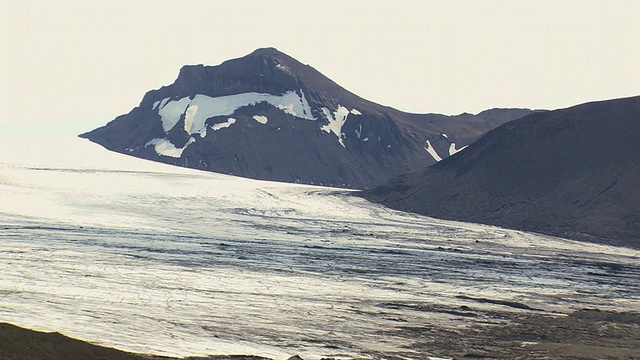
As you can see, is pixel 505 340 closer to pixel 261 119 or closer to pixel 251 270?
pixel 251 270

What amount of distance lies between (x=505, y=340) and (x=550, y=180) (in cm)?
6057

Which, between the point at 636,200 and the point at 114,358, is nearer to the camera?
the point at 114,358

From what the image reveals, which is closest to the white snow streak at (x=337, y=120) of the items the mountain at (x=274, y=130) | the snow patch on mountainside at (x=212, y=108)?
the mountain at (x=274, y=130)

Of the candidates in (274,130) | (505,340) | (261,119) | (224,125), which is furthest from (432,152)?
(505,340)

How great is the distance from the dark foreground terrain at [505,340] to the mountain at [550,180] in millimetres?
38503

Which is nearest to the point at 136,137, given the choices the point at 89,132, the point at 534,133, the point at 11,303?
the point at 89,132

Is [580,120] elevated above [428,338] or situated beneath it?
elevated above

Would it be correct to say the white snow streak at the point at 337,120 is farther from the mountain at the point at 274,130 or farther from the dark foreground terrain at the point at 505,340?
the dark foreground terrain at the point at 505,340

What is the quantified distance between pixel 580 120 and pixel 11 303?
254 ft

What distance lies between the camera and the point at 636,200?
239 ft

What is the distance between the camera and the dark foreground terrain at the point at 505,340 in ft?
57.9

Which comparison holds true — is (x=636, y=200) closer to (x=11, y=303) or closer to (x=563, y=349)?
(x=563, y=349)

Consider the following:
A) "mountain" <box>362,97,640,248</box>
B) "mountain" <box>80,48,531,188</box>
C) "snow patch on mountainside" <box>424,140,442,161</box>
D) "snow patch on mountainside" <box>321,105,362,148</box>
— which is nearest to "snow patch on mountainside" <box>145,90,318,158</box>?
"mountain" <box>80,48,531,188</box>

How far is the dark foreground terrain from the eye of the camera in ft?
57.9
